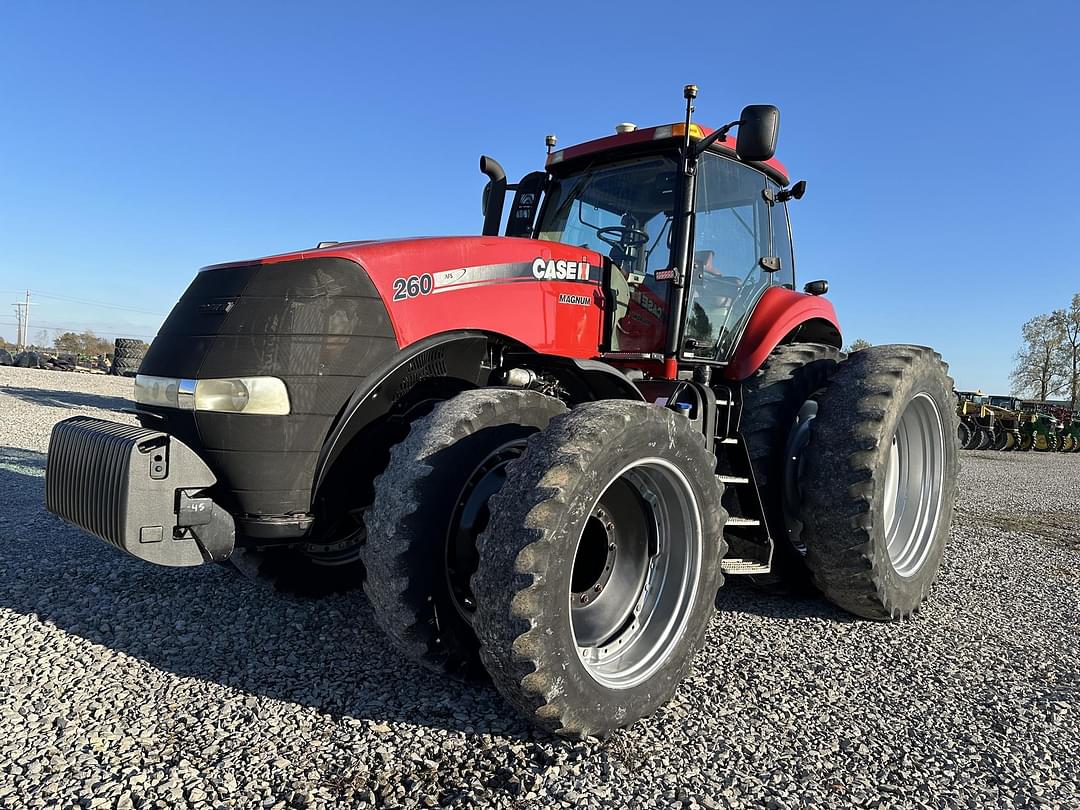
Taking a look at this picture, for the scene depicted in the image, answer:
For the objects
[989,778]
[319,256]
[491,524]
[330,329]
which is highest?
[319,256]

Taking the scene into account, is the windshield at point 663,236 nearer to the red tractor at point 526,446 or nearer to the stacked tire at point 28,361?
the red tractor at point 526,446

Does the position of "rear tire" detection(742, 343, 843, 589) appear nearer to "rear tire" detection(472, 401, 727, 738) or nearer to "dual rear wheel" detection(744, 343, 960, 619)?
"dual rear wheel" detection(744, 343, 960, 619)

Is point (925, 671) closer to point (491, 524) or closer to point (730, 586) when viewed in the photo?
point (730, 586)

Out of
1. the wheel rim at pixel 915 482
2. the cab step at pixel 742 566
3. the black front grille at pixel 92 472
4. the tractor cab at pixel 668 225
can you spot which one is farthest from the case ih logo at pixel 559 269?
the wheel rim at pixel 915 482

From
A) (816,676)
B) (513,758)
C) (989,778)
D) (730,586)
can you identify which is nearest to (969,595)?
(730,586)

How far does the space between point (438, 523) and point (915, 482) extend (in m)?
3.46

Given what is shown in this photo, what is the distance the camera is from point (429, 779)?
232 centimetres

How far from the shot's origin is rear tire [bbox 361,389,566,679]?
102 inches

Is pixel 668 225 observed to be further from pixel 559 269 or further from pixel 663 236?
pixel 559 269

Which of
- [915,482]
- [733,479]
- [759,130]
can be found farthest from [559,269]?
[915,482]

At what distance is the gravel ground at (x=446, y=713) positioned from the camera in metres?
2.31

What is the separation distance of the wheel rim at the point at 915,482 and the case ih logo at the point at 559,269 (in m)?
2.31

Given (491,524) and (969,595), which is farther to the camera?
(969,595)

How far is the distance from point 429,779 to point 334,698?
67cm
